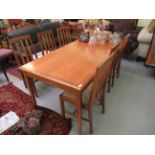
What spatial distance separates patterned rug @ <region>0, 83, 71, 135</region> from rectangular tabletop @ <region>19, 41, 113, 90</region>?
0.66 meters

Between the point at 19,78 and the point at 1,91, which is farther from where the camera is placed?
the point at 19,78

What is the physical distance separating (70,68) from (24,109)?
1056 millimetres

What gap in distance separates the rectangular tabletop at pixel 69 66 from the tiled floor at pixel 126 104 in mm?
726

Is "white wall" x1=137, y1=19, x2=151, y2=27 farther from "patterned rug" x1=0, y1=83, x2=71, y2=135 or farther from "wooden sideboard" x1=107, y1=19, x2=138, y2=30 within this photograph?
"patterned rug" x1=0, y1=83, x2=71, y2=135

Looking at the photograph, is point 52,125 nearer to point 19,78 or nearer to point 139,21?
point 19,78

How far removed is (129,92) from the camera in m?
2.32

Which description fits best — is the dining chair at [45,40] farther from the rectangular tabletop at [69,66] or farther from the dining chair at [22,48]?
the rectangular tabletop at [69,66]

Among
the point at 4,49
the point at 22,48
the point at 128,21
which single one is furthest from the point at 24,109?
the point at 128,21

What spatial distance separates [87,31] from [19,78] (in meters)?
1.68

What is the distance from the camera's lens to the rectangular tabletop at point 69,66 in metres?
1.39

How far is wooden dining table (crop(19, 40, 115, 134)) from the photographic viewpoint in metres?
1.36

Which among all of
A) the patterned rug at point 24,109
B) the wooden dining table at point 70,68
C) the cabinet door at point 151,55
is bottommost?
the patterned rug at point 24,109

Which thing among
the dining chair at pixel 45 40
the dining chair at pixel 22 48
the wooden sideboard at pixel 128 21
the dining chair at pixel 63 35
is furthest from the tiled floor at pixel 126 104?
the wooden sideboard at pixel 128 21

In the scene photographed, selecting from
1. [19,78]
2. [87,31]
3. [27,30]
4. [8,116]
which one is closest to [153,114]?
[87,31]
